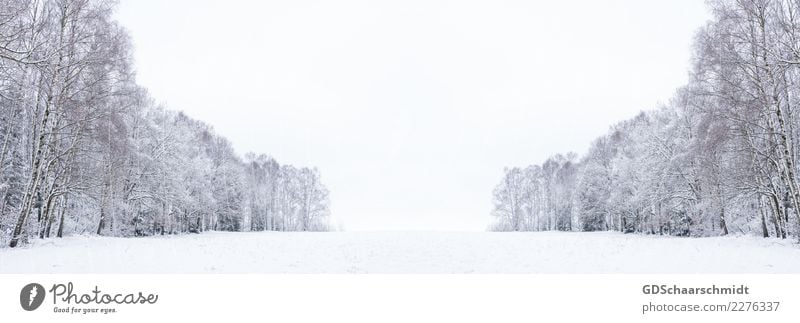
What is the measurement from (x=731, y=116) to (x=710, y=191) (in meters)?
8.62

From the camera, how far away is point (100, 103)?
66.5 ft

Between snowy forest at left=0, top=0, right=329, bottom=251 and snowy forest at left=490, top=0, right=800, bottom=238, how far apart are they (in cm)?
2448

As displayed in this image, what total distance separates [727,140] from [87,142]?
30.9 m

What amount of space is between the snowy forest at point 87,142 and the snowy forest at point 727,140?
24478mm

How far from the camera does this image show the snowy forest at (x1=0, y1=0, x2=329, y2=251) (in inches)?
655

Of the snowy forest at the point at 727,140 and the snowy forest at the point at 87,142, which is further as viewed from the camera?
the snowy forest at the point at 727,140

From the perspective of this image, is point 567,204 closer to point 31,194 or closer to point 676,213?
point 676,213

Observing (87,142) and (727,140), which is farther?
(727,140)

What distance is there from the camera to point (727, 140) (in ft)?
69.8

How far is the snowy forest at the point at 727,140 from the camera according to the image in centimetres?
1859

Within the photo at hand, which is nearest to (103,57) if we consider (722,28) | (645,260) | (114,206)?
(114,206)

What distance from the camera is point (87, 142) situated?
2102 cm

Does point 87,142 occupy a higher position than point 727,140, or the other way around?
point 87,142

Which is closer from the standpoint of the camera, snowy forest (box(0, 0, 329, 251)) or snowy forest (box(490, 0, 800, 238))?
snowy forest (box(0, 0, 329, 251))
